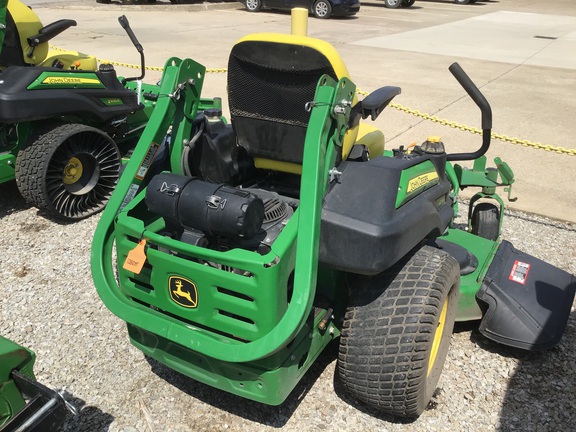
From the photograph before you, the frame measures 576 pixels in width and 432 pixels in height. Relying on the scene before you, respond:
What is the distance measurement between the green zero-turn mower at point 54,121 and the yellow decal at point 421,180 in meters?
2.19

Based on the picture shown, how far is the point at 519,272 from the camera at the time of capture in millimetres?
2855

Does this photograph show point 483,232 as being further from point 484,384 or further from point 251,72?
point 251,72

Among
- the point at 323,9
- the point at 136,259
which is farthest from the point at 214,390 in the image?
the point at 323,9

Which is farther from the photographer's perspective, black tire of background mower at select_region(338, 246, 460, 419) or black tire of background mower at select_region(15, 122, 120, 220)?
black tire of background mower at select_region(15, 122, 120, 220)

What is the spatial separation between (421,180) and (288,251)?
0.72m

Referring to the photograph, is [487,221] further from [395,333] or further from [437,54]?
[437,54]

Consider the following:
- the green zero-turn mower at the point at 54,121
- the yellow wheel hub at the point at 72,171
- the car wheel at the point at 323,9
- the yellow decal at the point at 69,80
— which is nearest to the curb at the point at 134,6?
the car wheel at the point at 323,9

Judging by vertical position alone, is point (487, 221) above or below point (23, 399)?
below

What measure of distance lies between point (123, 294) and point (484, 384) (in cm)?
167

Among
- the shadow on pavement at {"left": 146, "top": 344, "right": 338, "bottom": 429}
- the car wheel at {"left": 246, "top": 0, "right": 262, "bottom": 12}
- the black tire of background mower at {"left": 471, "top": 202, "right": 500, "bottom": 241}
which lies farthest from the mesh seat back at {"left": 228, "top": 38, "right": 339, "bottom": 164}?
the car wheel at {"left": 246, "top": 0, "right": 262, "bottom": 12}

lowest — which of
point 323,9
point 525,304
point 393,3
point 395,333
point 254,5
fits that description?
point 393,3

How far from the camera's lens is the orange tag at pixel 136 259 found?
2109 millimetres

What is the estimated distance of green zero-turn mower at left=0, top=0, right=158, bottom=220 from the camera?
384 cm

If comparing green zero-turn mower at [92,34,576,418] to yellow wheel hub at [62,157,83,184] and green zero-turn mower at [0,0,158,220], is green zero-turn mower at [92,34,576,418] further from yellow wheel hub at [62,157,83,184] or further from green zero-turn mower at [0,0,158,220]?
yellow wheel hub at [62,157,83,184]
